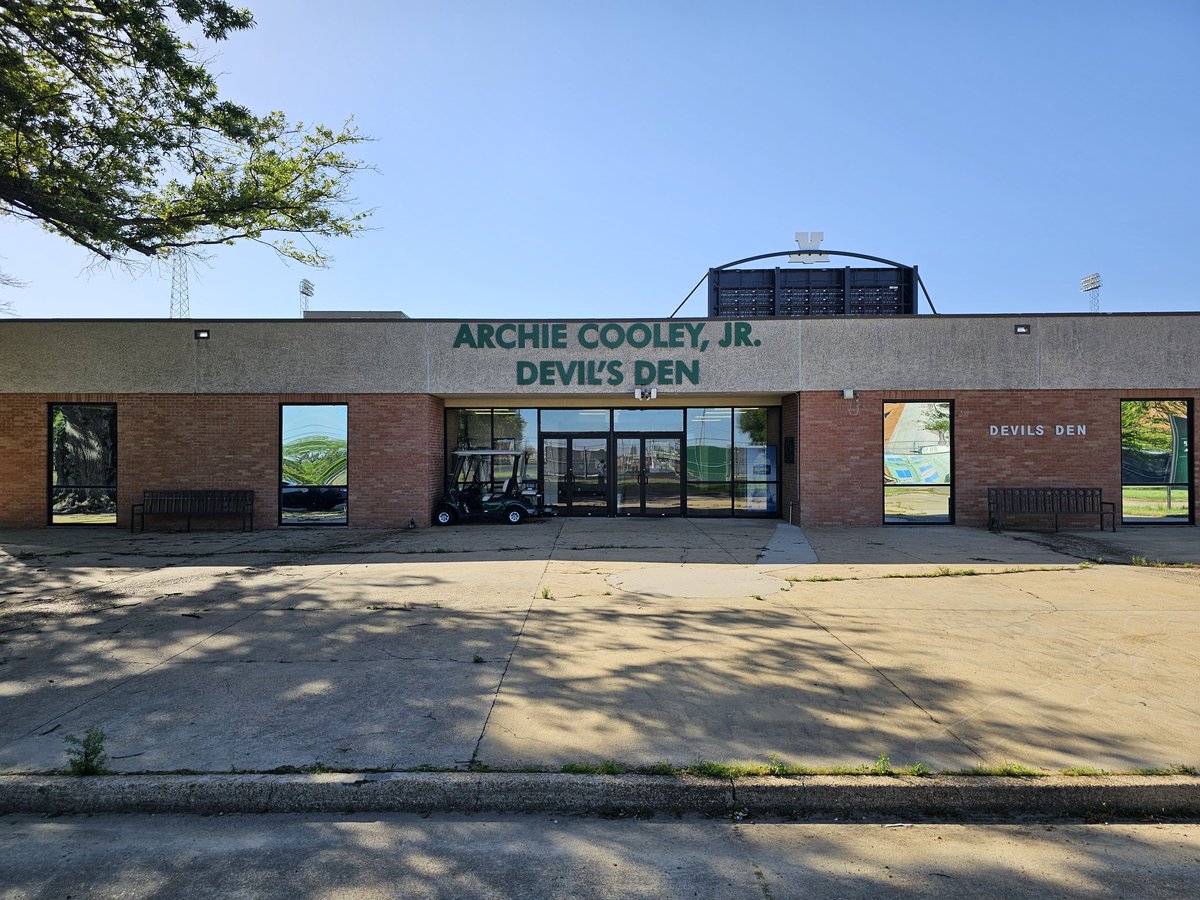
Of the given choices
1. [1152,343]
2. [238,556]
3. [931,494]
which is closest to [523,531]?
[238,556]

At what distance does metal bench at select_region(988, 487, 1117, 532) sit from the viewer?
16438 millimetres

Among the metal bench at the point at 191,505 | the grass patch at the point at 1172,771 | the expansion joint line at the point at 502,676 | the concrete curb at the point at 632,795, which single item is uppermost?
the metal bench at the point at 191,505

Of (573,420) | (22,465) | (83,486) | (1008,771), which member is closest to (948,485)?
(573,420)

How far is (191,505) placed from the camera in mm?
16828

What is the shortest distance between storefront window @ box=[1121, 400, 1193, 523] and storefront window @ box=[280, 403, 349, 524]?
18.8 metres

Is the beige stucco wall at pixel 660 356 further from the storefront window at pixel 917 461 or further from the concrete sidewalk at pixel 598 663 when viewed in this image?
the concrete sidewalk at pixel 598 663

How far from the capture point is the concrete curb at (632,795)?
3.91m

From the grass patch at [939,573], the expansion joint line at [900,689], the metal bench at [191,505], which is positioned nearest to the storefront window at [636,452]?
the metal bench at [191,505]

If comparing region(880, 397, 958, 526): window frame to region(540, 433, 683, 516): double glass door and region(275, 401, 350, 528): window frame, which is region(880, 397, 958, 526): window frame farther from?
region(275, 401, 350, 528): window frame

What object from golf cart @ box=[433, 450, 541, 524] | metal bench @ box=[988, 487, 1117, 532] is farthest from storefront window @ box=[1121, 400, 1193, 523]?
golf cart @ box=[433, 450, 541, 524]

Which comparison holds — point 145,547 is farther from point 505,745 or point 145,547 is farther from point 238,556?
point 505,745

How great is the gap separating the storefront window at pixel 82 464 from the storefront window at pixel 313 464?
420 centimetres

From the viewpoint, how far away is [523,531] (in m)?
16.6

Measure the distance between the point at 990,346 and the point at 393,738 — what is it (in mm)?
16851
